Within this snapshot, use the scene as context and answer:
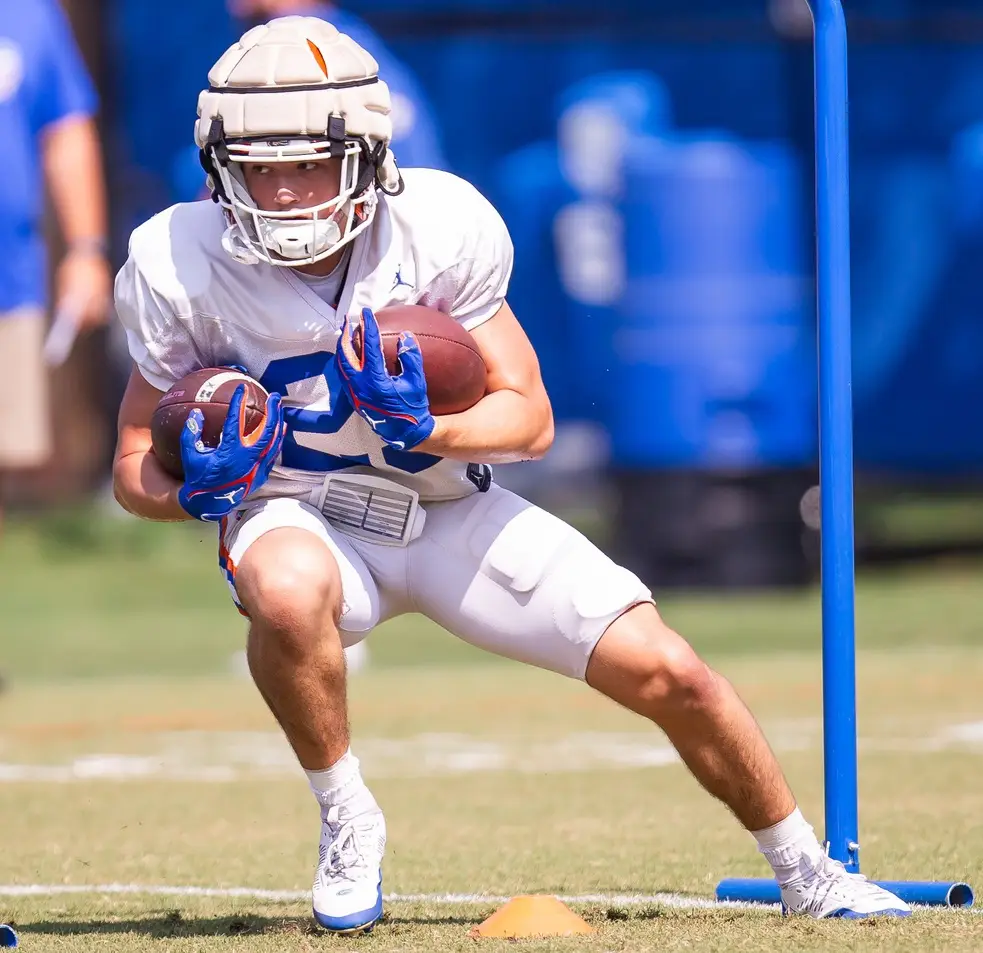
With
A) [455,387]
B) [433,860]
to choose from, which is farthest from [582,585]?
[433,860]

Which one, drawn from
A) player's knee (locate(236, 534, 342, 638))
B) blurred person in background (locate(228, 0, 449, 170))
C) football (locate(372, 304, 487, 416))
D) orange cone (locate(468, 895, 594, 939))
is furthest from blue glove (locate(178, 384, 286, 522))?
blurred person in background (locate(228, 0, 449, 170))

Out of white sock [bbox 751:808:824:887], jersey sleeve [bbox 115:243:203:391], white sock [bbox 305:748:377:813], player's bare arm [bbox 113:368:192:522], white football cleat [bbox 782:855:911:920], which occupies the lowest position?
white football cleat [bbox 782:855:911:920]

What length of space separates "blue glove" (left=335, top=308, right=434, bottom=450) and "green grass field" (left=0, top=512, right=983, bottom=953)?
0.95m

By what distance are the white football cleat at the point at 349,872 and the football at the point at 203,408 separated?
755mm

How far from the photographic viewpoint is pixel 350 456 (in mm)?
4195

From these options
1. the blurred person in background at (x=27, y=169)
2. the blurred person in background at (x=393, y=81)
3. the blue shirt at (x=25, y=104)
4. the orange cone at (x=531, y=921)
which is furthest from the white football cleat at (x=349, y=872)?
the blue shirt at (x=25, y=104)

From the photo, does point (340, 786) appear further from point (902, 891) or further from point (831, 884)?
point (902, 891)

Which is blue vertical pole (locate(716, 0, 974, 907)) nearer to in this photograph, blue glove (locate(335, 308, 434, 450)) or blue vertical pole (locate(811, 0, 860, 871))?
blue vertical pole (locate(811, 0, 860, 871))

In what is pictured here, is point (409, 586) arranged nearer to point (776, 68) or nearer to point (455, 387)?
point (455, 387)

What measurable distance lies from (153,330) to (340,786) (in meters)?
0.98

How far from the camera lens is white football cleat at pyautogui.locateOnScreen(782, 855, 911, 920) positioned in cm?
396

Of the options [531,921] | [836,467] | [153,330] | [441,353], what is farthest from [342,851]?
[836,467]

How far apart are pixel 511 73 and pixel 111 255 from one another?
9.58 ft

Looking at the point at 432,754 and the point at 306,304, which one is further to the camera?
the point at 432,754
